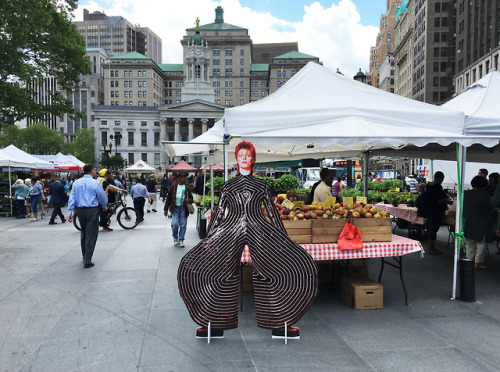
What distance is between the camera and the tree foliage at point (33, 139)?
9144 centimetres

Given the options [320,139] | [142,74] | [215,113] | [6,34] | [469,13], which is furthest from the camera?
[142,74]

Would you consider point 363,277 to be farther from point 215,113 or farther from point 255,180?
point 215,113

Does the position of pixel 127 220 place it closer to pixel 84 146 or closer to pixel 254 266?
pixel 254 266

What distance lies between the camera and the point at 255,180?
4594 mm

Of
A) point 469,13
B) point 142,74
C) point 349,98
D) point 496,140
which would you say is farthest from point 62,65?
point 142,74

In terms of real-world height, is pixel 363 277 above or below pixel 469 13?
below

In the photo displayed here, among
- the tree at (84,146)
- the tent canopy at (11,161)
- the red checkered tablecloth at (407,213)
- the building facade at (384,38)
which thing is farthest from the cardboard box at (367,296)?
the building facade at (384,38)

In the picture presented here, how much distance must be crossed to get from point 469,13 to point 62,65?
6126cm

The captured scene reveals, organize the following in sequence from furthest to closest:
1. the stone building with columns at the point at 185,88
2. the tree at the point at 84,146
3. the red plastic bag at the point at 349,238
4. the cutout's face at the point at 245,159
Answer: the stone building with columns at the point at 185,88 < the tree at the point at 84,146 < the red plastic bag at the point at 349,238 < the cutout's face at the point at 245,159

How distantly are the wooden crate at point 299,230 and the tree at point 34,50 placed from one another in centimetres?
1840

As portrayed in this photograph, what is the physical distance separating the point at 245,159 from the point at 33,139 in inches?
3981

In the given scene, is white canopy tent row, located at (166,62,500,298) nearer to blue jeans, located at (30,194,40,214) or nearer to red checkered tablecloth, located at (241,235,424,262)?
red checkered tablecloth, located at (241,235,424,262)

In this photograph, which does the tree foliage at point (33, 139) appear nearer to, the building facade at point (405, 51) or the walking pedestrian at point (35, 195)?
the building facade at point (405, 51)

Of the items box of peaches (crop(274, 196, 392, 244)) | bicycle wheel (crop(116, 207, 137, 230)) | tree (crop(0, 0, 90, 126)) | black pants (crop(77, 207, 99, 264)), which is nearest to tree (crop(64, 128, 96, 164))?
tree (crop(0, 0, 90, 126))
